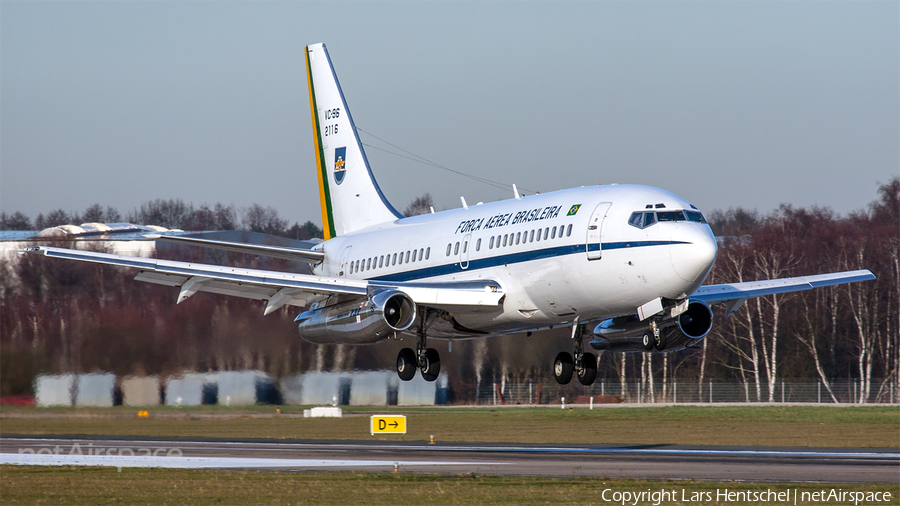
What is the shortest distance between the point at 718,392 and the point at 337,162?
132 ft

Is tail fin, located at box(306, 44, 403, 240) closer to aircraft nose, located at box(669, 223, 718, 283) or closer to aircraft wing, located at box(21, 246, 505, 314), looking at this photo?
aircraft wing, located at box(21, 246, 505, 314)

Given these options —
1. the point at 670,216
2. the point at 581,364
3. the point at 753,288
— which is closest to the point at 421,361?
the point at 581,364

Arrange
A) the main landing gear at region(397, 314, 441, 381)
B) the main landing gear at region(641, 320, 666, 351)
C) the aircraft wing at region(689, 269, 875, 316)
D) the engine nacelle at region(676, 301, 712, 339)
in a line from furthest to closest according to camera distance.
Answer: the aircraft wing at region(689, 269, 875, 316)
the main landing gear at region(397, 314, 441, 381)
the engine nacelle at region(676, 301, 712, 339)
the main landing gear at region(641, 320, 666, 351)

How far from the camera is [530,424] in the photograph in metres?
59.3

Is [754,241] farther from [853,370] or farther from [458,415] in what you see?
[458,415]

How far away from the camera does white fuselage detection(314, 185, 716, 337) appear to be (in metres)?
26.2

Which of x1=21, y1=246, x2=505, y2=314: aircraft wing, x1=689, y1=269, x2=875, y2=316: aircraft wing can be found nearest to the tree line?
x1=689, y1=269, x2=875, y2=316: aircraft wing

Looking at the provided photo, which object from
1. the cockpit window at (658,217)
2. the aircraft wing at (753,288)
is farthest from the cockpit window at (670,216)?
the aircraft wing at (753,288)

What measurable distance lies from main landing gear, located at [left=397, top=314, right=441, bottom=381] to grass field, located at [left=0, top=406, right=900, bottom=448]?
16.9 meters

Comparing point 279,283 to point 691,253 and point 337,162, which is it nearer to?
point 691,253

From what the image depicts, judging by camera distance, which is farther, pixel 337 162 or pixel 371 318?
pixel 337 162

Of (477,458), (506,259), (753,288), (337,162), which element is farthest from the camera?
(337,162)

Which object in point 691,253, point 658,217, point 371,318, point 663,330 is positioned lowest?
point 663,330

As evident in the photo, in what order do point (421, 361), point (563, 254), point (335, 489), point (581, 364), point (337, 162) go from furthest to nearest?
point (337, 162) < point (421, 361) < point (581, 364) < point (335, 489) < point (563, 254)
